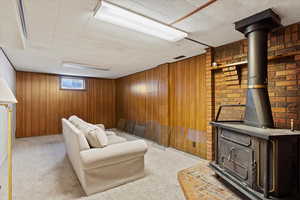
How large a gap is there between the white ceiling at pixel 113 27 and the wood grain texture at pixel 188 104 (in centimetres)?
45

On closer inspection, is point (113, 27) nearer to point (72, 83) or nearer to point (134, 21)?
point (134, 21)

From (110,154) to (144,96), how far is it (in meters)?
3.23

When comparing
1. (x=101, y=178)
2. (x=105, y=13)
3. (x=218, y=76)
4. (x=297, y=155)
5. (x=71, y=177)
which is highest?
(x=105, y=13)

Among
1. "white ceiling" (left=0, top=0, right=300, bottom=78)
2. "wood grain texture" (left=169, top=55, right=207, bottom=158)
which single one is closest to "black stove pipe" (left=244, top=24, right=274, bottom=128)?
"white ceiling" (left=0, top=0, right=300, bottom=78)

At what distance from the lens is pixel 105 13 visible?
1770 mm

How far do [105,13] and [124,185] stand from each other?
2.43m

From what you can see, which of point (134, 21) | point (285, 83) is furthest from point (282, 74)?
point (134, 21)

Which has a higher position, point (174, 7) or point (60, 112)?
point (174, 7)

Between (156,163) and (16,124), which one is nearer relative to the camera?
(156,163)

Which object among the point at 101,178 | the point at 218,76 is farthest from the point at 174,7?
the point at 101,178

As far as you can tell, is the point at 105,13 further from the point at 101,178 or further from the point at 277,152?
the point at 277,152

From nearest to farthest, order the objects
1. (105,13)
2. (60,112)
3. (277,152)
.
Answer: (277,152) < (105,13) < (60,112)

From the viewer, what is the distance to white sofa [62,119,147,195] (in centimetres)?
203

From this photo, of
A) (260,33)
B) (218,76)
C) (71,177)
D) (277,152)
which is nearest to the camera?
(277,152)
